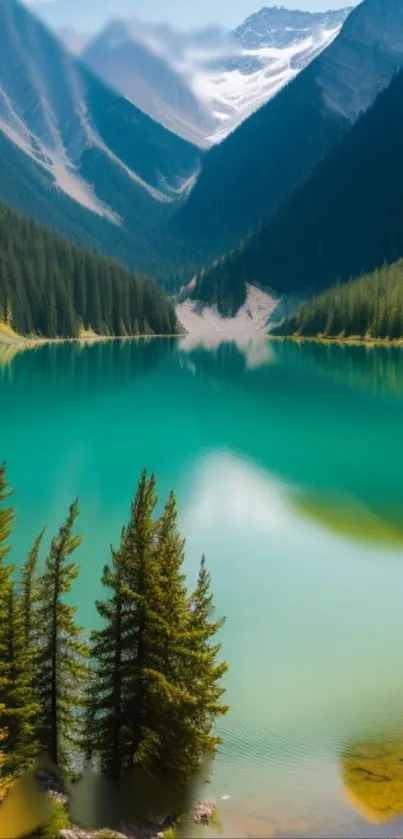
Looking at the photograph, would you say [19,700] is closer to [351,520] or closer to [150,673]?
[150,673]

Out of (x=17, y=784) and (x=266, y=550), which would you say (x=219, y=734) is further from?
(x=266, y=550)

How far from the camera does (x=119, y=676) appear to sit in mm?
14609

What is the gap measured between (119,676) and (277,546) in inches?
631

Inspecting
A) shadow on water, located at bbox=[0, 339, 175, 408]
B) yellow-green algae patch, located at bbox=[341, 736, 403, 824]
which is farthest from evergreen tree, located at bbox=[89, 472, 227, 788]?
shadow on water, located at bbox=[0, 339, 175, 408]

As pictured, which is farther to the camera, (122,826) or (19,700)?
(19,700)

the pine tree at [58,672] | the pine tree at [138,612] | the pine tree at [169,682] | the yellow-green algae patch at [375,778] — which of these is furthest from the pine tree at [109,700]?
the yellow-green algae patch at [375,778]

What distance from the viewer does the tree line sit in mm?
14078

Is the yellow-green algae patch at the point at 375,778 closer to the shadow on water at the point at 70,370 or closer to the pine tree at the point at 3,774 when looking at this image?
the pine tree at the point at 3,774

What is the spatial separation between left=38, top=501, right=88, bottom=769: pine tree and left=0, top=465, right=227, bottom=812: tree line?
0.02 meters

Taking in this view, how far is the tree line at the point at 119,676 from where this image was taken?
1408 cm

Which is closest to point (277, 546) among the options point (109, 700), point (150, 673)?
point (109, 700)

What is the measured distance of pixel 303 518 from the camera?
111ft

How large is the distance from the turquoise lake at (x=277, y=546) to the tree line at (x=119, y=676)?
56.8 inches

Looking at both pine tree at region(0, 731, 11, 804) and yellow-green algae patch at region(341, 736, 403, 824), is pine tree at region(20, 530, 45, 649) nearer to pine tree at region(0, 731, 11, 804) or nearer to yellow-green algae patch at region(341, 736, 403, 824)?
pine tree at region(0, 731, 11, 804)
